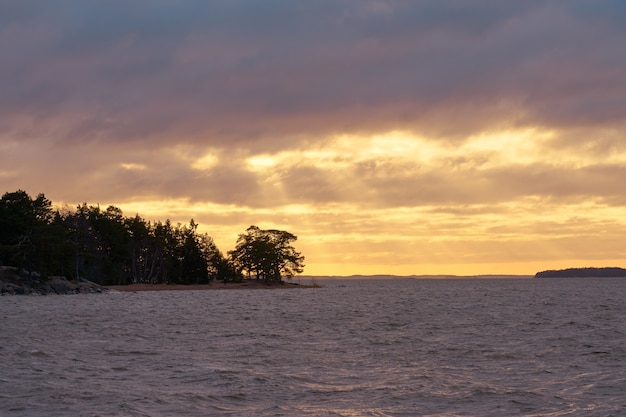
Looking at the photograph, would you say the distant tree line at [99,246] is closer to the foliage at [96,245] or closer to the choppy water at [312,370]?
the foliage at [96,245]

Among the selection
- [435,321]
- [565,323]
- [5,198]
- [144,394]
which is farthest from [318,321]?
[5,198]

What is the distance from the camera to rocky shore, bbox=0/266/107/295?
120938 mm

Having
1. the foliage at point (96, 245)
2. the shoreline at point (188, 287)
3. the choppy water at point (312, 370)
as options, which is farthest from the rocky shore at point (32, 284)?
the choppy water at point (312, 370)

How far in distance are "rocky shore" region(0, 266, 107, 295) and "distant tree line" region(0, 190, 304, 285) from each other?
175 centimetres

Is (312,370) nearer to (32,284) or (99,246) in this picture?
(32,284)

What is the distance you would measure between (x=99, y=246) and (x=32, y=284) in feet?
156

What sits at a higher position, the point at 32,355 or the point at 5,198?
the point at 5,198

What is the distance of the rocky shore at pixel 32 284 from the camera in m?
121

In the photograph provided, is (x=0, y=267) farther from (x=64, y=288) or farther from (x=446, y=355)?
(x=446, y=355)

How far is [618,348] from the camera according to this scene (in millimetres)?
36312

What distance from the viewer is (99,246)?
173625mm

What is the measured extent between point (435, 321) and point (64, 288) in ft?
315

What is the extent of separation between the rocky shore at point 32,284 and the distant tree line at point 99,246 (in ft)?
5.74

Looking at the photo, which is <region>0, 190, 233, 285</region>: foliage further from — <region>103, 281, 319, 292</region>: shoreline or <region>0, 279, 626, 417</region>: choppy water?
<region>0, 279, 626, 417</region>: choppy water
